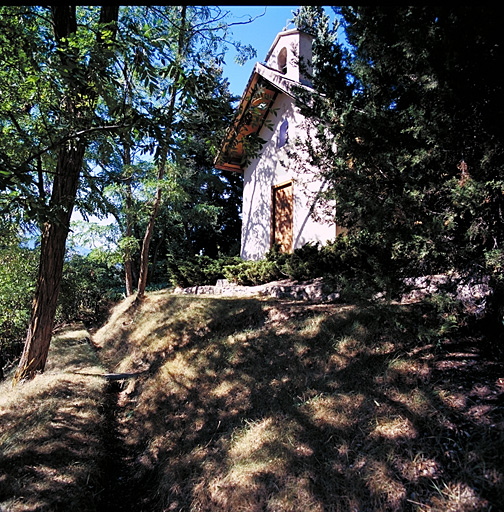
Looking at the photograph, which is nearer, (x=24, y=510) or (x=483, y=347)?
(x=24, y=510)

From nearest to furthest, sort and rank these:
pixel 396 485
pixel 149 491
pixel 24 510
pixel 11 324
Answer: pixel 396 485, pixel 24 510, pixel 149 491, pixel 11 324

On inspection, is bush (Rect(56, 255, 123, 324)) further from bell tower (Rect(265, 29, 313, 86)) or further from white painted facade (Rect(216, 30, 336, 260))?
bell tower (Rect(265, 29, 313, 86))

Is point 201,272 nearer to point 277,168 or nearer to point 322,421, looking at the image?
point 277,168

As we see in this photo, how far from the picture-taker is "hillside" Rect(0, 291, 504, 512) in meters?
2.54

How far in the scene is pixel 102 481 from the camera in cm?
369

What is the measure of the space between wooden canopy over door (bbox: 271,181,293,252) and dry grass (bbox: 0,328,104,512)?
738cm

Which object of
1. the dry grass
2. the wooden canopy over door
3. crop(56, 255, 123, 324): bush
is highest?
the wooden canopy over door

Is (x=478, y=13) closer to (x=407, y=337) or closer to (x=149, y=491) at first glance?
(x=407, y=337)

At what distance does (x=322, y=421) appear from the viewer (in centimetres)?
332

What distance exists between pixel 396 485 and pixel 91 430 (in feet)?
12.0

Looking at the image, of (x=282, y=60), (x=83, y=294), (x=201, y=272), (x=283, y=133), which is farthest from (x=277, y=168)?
(x=83, y=294)

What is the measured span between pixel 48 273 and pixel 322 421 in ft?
15.9

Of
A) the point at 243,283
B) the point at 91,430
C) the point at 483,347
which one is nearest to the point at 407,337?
the point at 483,347

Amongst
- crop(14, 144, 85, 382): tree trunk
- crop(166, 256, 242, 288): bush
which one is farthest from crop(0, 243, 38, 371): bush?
crop(166, 256, 242, 288): bush
